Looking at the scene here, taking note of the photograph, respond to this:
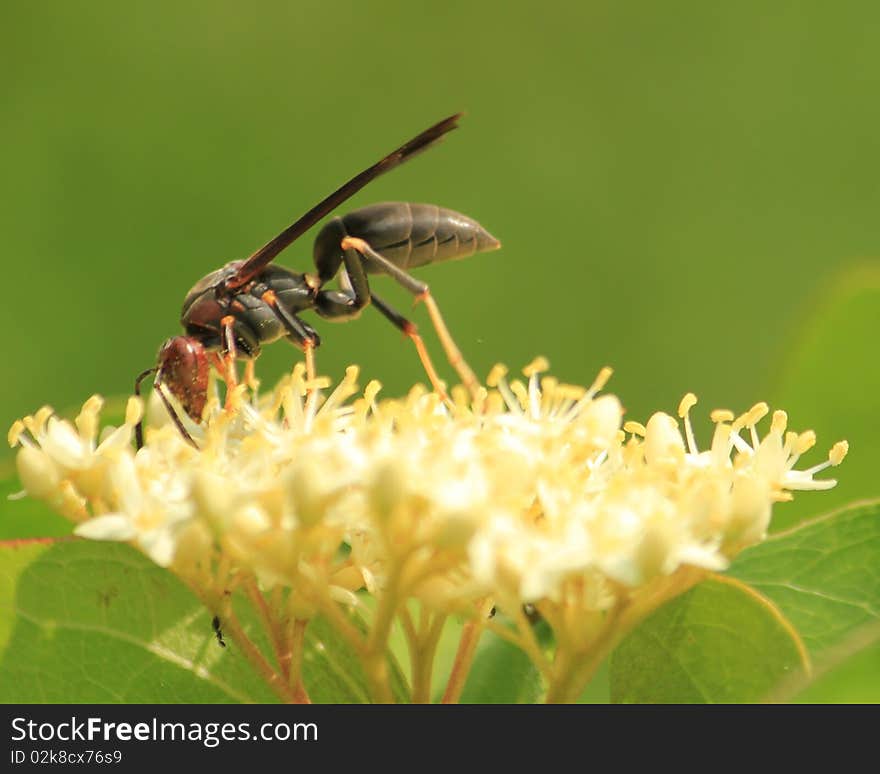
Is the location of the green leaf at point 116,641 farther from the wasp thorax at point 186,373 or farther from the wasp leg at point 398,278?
the wasp leg at point 398,278

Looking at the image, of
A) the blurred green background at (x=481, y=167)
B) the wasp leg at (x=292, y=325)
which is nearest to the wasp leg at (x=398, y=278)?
the wasp leg at (x=292, y=325)

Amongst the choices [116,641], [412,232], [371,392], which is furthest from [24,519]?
[412,232]

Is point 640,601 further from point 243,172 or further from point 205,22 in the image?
point 205,22

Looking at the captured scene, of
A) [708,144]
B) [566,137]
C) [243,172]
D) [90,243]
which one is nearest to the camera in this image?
[90,243]

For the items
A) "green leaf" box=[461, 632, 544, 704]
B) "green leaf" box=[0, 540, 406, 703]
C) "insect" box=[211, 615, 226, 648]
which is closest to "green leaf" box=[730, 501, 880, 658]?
"green leaf" box=[461, 632, 544, 704]

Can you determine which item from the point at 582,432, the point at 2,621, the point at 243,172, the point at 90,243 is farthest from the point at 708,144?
the point at 2,621

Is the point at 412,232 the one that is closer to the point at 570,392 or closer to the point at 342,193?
the point at 342,193

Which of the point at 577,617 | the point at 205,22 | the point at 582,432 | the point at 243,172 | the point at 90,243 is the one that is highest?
the point at 205,22
